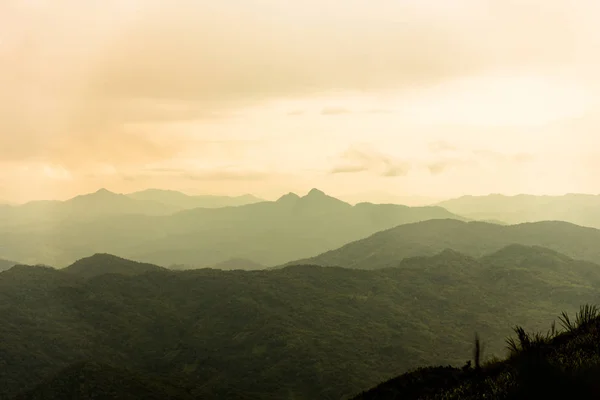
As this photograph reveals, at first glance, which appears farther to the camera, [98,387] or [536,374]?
[98,387]

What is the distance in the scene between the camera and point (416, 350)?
7549 inches

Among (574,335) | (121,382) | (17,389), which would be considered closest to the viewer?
(574,335)

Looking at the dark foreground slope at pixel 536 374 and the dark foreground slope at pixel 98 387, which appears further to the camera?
the dark foreground slope at pixel 98 387

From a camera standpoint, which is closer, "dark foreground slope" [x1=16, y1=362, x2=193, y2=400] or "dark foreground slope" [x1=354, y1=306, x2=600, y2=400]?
"dark foreground slope" [x1=354, y1=306, x2=600, y2=400]

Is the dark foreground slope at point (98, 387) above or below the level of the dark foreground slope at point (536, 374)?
below

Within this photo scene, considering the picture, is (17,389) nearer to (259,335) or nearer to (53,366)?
(53,366)

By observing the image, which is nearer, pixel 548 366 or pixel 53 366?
pixel 548 366

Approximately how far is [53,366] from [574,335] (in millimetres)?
168738

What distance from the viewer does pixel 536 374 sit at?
29.2ft

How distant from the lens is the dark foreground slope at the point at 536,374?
888 cm

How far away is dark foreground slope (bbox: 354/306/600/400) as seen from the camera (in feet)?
29.1

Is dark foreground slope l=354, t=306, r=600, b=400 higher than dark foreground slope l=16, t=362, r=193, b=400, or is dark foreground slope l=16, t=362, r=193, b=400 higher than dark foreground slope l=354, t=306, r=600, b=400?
dark foreground slope l=354, t=306, r=600, b=400

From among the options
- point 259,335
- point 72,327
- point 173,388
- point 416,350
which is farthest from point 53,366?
point 416,350

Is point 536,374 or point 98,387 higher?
point 536,374
